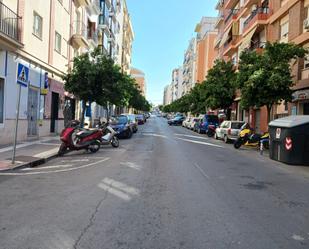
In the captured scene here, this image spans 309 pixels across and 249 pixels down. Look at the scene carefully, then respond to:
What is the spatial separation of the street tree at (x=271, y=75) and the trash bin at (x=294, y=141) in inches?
256

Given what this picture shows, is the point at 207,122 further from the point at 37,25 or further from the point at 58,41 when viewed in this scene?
the point at 37,25

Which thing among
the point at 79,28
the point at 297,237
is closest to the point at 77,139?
the point at 297,237

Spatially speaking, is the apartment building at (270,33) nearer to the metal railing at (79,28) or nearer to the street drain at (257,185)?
the street drain at (257,185)

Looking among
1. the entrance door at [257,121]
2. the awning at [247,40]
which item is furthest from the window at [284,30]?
the entrance door at [257,121]

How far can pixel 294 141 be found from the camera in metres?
13.5

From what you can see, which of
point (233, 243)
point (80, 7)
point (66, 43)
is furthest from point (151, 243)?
point (80, 7)

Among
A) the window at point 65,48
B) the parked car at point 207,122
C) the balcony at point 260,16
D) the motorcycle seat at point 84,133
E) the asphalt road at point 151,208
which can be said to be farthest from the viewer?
the parked car at point 207,122

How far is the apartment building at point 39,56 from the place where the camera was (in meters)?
17.1

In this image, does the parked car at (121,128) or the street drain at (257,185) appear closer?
the street drain at (257,185)

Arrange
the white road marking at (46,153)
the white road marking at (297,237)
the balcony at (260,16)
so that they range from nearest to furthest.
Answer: the white road marking at (297,237), the white road marking at (46,153), the balcony at (260,16)

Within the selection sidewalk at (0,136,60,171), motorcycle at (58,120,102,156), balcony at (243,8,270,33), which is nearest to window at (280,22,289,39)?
balcony at (243,8,270,33)

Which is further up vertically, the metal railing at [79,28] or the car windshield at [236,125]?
the metal railing at [79,28]

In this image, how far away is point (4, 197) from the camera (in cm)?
732

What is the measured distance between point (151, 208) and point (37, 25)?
56.8 ft
